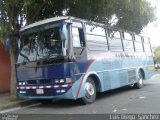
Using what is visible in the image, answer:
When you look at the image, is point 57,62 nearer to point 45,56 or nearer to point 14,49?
point 45,56

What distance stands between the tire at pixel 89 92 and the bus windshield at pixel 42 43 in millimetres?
1645

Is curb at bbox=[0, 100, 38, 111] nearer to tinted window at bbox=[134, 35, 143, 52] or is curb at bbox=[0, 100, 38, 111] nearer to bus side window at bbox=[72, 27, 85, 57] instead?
bus side window at bbox=[72, 27, 85, 57]

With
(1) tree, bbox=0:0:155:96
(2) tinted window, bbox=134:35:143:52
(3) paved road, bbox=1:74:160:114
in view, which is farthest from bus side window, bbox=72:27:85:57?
(2) tinted window, bbox=134:35:143:52

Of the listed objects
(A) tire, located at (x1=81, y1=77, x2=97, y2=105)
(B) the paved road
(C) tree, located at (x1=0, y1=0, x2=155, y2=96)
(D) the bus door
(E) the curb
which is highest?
(C) tree, located at (x1=0, y1=0, x2=155, y2=96)

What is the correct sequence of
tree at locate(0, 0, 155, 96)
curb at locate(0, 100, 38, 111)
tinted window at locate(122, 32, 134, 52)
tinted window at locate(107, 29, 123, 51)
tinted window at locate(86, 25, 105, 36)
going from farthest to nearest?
1. tinted window at locate(122, 32, 134, 52)
2. tinted window at locate(107, 29, 123, 51)
3. tree at locate(0, 0, 155, 96)
4. tinted window at locate(86, 25, 105, 36)
5. curb at locate(0, 100, 38, 111)

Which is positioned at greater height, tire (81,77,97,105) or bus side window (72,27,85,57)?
bus side window (72,27,85,57)

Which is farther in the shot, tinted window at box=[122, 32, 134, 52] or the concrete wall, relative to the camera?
the concrete wall

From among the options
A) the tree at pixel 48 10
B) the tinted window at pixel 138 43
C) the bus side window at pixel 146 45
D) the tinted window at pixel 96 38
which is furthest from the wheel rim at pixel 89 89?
the bus side window at pixel 146 45

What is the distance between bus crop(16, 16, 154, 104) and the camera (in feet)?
33.7

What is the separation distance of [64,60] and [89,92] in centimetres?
174

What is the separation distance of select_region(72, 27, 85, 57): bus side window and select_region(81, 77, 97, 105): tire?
117 cm

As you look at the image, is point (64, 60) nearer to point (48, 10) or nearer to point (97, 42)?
point (97, 42)

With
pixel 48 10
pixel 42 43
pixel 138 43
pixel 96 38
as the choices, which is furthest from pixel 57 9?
pixel 138 43

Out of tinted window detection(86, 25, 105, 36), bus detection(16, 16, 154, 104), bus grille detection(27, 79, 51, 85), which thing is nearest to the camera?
bus detection(16, 16, 154, 104)
